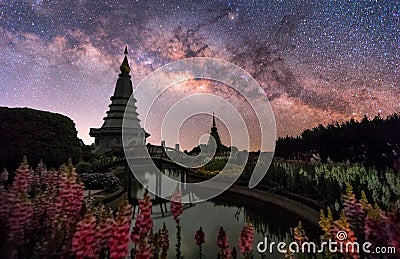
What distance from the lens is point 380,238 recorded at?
7.16 ft

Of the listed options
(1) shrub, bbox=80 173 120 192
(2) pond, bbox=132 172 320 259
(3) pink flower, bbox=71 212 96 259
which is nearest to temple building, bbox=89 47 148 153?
(1) shrub, bbox=80 173 120 192

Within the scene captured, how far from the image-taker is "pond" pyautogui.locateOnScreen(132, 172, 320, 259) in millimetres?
4102

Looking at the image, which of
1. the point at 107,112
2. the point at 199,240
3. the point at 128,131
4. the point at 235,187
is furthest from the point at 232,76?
the point at 107,112

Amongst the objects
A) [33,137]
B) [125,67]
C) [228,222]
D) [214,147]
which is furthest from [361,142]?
[125,67]

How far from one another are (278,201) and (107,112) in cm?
2980

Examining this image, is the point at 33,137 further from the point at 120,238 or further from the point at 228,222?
the point at 120,238

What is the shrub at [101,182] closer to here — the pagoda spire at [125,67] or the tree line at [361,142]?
the tree line at [361,142]

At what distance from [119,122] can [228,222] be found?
27898 mm

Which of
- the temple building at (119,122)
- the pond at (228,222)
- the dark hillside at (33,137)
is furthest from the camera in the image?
the temple building at (119,122)

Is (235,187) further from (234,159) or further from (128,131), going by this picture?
(128,131)

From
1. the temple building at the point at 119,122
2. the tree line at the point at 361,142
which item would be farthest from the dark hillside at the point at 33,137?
the temple building at the point at 119,122

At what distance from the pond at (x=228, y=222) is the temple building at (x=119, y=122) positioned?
22880 mm

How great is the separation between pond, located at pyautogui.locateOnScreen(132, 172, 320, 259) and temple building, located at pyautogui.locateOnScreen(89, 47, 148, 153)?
75.1ft

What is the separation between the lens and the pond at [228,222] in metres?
4.10
